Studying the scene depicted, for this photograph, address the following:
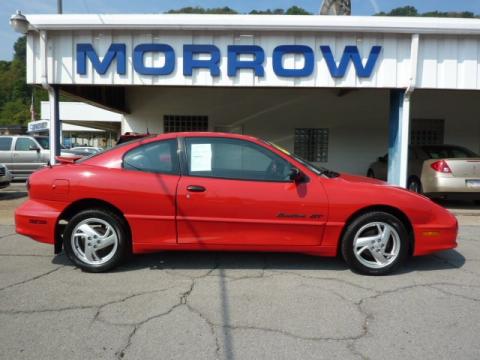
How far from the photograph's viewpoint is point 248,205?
4223 millimetres

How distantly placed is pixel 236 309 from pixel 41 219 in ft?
7.77

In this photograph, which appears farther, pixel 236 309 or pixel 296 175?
pixel 296 175

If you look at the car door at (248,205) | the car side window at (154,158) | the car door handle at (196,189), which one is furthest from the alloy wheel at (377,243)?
the car side window at (154,158)

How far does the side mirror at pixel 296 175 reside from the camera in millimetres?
4254

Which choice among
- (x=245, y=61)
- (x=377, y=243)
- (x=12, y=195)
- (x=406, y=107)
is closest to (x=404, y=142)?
(x=406, y=107)

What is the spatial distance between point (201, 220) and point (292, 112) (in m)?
10.1

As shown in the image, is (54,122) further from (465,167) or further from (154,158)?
(465,167)

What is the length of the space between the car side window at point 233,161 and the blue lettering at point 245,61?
4.10m

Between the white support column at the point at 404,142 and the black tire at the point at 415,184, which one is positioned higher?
the white support column at the point at 404,142

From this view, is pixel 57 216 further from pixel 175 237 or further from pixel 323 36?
pixel 323 36

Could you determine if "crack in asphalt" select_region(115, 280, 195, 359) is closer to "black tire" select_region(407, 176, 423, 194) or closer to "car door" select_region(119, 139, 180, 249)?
"car door" select_region(119, 139, 180, 249)

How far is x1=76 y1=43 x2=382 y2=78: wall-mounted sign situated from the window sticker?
415 centimetres

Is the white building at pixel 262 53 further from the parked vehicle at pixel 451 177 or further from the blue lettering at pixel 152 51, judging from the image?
the parked vehicle at pixel 451 177

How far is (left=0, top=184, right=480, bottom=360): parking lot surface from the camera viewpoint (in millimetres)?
2846
